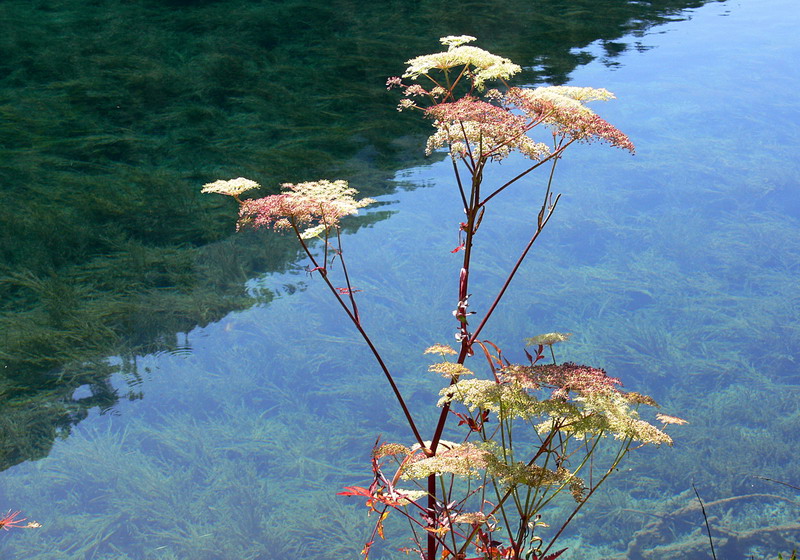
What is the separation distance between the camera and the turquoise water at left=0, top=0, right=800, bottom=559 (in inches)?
72.5

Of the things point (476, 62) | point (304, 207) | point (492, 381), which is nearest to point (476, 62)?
point (476, 62)

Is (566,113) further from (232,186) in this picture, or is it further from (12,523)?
(12,523)

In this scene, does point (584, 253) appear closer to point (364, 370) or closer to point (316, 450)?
point (364, 370)

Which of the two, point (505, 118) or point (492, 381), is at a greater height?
point (505, 118)

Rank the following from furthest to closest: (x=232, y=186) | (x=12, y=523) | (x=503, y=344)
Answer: (x=503, y=344), (x=232, y=186), (x=12, y=523)

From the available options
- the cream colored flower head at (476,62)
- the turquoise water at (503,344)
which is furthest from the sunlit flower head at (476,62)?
the turquoise water at (503,344)

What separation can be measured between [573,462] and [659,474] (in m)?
0.21

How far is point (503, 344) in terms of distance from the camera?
2.42m

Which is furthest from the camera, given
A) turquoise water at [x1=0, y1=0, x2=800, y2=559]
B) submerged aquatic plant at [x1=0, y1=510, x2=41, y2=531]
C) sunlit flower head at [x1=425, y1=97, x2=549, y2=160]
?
turquoise water at [x1=0, y1=0, x2=800, y2=559]

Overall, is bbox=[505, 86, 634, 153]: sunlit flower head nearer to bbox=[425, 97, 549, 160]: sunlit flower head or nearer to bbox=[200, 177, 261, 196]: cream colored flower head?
bbox=[425, 97, 549, 160]: sunlit flower head

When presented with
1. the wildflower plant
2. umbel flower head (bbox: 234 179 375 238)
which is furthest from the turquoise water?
umbel flower head (bbox: 234 179 375 238)

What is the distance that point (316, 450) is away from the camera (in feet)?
6.73

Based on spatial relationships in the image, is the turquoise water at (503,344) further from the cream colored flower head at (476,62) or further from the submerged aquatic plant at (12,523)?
the cream colored flower head at (476,62)

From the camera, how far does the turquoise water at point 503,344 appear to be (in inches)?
72.5
